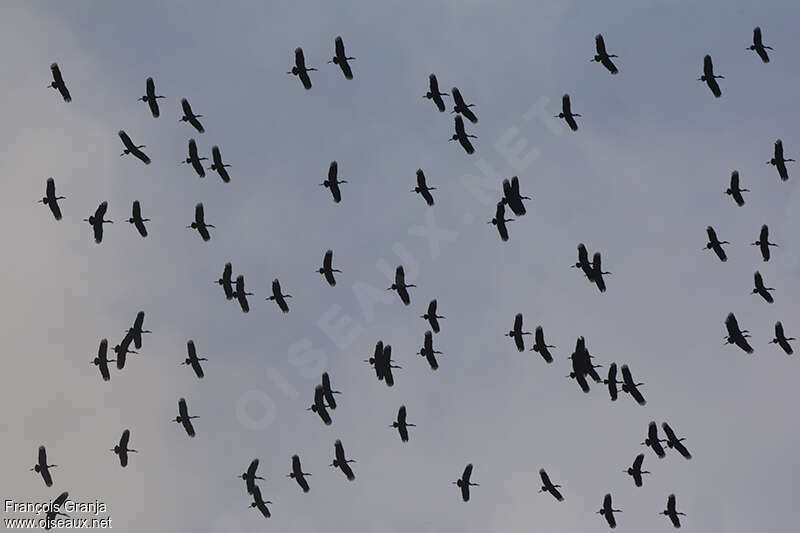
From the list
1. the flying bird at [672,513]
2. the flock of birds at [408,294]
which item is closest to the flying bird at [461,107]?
the flock of birds at [408,294]

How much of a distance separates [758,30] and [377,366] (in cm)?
2780

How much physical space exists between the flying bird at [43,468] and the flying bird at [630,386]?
31772 millimetres

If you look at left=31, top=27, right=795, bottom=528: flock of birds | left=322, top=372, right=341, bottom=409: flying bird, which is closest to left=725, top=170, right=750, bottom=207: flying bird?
left=31, top=27, right=795, bottom=528: flock of birds

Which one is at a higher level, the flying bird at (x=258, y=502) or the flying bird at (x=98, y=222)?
the flying bird at (x=98, y=222)

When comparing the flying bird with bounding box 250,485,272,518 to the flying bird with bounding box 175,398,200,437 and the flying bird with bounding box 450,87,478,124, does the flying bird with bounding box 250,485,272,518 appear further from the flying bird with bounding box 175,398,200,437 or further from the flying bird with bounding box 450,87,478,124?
the flying bird with bounding box 450,87,478,124

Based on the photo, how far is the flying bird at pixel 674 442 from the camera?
95.4 meters

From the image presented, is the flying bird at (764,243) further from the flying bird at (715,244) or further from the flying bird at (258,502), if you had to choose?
the flying bird at (258,502)

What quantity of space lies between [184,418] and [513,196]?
73.0ft

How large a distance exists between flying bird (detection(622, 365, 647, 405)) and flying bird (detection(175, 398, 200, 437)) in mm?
24343

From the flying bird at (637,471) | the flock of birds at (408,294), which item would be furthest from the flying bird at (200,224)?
the flying bird at (637,471)

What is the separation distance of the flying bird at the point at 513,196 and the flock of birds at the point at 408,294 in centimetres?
6

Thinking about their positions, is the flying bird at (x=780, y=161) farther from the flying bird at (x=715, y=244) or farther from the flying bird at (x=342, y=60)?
the flying bird at (x=342, y=60)

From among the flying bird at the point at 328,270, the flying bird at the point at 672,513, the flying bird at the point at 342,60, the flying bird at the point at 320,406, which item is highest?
the flying bird at the point at 342,60

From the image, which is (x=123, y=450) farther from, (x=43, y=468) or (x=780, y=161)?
(x=780, y=161)
